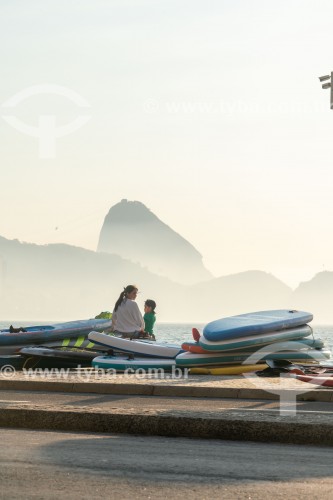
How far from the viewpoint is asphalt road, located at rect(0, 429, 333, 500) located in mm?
6719

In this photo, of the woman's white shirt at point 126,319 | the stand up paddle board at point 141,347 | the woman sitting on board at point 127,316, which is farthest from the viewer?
the woman's white shirt at point 126,319

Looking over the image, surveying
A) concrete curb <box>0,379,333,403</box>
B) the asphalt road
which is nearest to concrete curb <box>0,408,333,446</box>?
the asphalt road

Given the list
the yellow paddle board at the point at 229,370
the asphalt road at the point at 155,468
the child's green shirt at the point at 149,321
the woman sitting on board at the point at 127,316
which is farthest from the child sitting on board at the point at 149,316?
the asphalt road at the point at 155,468

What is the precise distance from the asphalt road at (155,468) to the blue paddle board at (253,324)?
923 cm

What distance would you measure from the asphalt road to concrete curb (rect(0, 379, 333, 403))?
467cm

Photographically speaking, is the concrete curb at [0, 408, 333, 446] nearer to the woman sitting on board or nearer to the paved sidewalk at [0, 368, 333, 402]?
the paved sidewalk at [0, 368, 333, 402]

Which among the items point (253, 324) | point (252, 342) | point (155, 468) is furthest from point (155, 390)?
point (155, 468)

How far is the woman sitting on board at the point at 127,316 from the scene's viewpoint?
21.4 m

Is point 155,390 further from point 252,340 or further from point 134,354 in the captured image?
point 134,354

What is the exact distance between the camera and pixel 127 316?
70.8 ft

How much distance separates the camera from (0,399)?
13.6 metres

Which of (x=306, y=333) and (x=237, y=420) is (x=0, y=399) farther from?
(x=306, y=333)

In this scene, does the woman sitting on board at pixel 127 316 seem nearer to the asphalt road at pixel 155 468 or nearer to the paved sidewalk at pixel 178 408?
the paved sidewalk at pixel 178 408

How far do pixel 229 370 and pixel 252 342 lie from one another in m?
0.90
